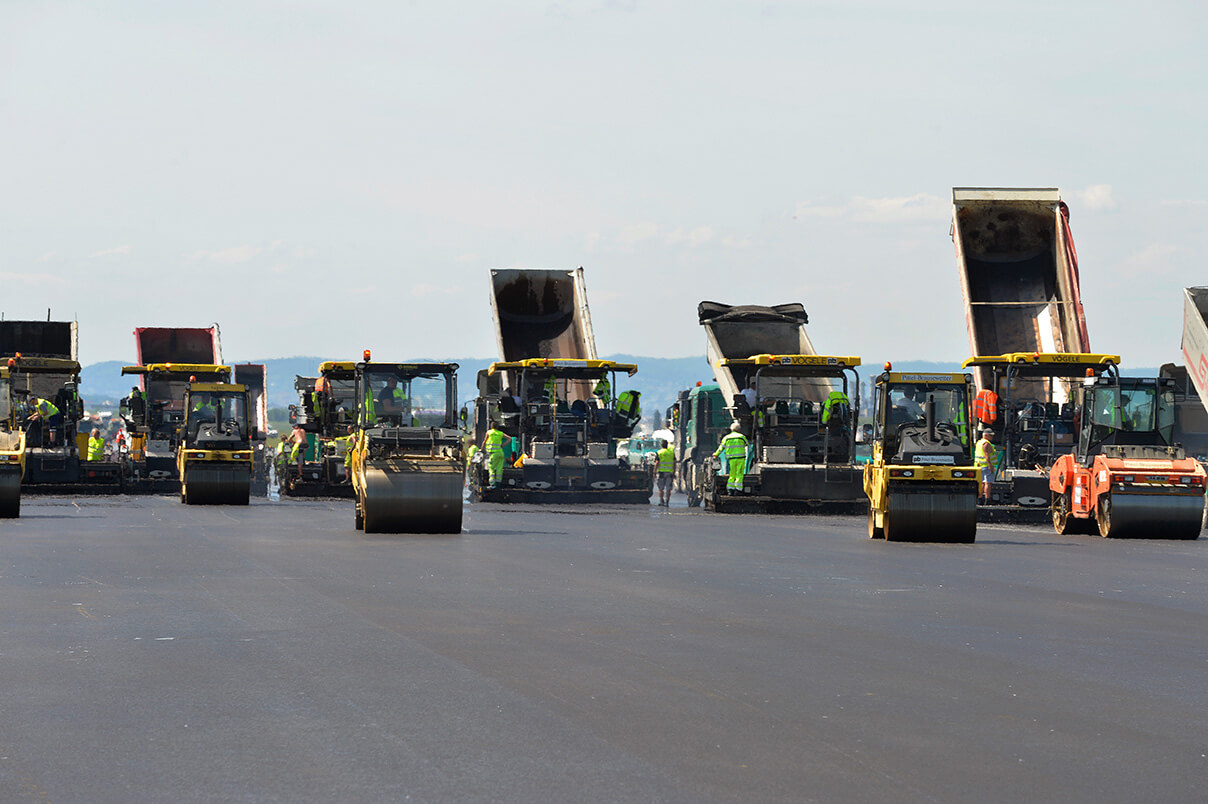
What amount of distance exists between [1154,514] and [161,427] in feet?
77.4

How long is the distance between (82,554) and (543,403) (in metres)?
16.1

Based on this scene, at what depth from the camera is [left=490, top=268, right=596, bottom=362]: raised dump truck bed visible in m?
36.4

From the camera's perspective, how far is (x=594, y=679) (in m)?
9.48

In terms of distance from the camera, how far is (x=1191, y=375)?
28.4 m

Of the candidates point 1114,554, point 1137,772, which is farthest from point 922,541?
point 1137,772

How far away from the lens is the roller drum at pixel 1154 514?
2306 cm

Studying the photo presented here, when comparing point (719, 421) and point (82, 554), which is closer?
point (82, 554)

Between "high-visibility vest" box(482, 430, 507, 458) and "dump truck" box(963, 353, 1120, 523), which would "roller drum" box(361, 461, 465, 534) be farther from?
"high-visibility vest" box(482, 430, 507, 458)

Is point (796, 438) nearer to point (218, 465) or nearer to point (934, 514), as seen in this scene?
point (934, 514)

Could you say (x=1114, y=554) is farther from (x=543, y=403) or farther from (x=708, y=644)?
(x=543, y=403)

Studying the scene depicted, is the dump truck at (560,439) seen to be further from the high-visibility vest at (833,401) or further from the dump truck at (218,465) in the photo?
the high-visibility vest at (833,401)

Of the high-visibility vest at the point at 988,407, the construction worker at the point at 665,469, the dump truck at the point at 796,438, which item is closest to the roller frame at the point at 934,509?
the high-visibility vest at the point at 988,407

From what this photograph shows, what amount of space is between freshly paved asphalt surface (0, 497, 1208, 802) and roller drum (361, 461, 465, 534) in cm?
350

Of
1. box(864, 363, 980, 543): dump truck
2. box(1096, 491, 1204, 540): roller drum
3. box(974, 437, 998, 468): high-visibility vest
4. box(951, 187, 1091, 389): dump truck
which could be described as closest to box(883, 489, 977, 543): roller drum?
box(864, 363, 980, 543): dump truck
